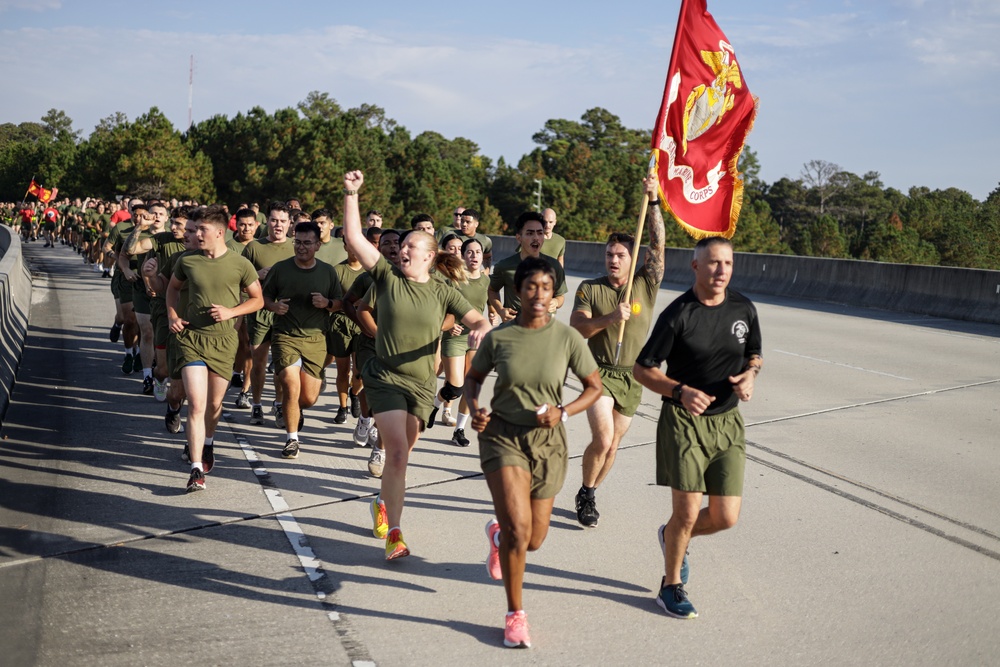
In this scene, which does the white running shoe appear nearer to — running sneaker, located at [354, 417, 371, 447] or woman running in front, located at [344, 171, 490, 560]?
running sneaker, located at [354, 417, 371, 447]

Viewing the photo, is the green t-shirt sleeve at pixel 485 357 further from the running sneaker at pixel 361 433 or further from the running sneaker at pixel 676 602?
the running sneaker at pixel 361 433

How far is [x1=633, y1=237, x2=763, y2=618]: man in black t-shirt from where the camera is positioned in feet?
17.1

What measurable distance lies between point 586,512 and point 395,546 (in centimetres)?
139

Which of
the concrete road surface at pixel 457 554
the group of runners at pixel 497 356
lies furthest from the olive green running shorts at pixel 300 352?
the concrete road surface at pixel 457 554

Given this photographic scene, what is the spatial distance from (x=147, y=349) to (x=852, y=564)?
8.21 metres

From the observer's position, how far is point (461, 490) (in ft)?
25.0

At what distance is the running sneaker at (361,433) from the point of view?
8.98 meters

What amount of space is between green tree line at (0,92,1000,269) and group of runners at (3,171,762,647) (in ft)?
168

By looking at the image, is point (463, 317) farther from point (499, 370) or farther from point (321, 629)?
point (321, 629)

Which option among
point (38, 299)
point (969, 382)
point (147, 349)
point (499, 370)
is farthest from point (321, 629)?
point (38, 299)

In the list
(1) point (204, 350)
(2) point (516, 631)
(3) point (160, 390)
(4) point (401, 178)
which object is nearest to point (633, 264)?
(2) point (516, 631)

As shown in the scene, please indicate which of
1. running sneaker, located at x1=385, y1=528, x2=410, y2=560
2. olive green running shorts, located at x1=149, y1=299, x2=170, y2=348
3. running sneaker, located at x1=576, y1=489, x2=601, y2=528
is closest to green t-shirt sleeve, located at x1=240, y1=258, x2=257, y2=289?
olive green running shorts, located at x1=149, y1=299, x2=170, y2=348

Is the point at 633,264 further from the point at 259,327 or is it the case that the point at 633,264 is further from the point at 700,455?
the point at 259,327

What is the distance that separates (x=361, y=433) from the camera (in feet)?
29.6
